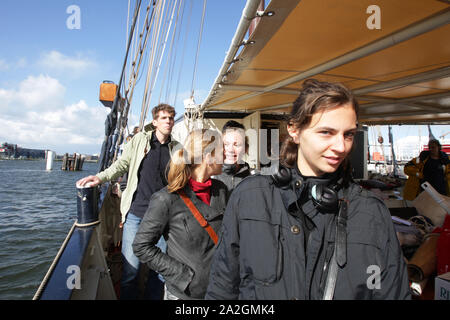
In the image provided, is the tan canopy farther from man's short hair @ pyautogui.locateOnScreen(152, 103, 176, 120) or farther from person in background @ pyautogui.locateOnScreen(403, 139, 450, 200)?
person in background @ pyautogui.locateOnScreen(403, 139, 450, 200)

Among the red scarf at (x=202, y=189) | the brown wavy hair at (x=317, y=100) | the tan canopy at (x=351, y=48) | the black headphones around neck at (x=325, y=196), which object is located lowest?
the red scarf at (x=202, y=189)

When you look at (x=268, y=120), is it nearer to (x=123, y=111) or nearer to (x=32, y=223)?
(x=123, y=111)

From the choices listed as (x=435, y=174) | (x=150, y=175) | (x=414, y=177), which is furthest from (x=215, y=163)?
(x=414, y=177)

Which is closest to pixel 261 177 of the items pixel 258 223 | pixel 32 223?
pixel 258 223

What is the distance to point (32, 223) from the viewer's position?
13383mm

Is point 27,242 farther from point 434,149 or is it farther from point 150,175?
point 434,149

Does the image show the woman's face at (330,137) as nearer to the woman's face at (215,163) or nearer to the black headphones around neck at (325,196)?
the black headphones around neck at (325,196)

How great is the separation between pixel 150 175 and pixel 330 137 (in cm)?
204

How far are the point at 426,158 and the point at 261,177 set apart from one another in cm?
520

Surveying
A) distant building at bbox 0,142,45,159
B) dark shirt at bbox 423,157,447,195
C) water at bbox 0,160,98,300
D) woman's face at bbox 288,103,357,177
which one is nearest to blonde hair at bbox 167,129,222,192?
woman's face at bbox 288,103,357,177

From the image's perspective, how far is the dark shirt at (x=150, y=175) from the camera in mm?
2611

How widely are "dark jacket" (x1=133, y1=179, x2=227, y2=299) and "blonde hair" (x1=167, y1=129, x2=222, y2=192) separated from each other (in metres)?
0.09

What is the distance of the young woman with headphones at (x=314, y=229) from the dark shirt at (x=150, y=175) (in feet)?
5.19

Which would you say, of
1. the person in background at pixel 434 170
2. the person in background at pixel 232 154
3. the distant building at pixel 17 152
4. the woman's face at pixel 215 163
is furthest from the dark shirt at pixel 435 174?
the distant building at pixel 17 152
